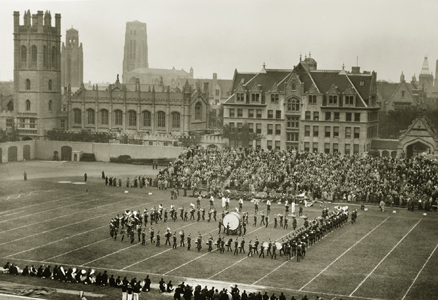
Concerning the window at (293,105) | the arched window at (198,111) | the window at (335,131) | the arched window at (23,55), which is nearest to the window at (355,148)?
the window at (335,131)

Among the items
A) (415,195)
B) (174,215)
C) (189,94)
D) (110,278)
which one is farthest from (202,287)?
(189,94)

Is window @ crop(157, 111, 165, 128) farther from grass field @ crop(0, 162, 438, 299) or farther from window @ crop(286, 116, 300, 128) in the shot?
grass field @ crop(0, 162, 438, 299)

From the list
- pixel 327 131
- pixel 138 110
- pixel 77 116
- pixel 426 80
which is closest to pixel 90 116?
pixel 77 116

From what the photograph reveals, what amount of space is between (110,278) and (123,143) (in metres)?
60.8

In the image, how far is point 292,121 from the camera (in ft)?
306

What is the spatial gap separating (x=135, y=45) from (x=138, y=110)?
10.4 m

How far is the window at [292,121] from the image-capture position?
92.9 metres

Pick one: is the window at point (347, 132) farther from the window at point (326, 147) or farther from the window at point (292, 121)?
the window at point (292, 121)

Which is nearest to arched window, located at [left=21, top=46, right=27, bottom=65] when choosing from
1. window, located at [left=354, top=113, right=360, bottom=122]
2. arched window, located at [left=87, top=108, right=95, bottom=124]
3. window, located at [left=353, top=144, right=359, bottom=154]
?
arched window, located at [left=87, top=108, right=95, bottom=124]

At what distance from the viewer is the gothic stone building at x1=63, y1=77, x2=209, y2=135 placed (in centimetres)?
10325

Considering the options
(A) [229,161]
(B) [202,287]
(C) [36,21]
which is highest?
(C) [36,21]

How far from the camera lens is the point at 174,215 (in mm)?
54188

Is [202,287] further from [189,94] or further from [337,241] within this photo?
[189,94]

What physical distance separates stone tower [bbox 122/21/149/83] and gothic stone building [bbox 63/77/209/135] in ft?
19.3
